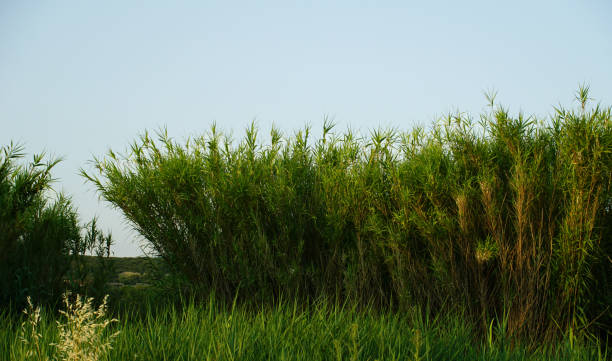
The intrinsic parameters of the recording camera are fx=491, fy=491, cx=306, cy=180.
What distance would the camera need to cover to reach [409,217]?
5.29 meters

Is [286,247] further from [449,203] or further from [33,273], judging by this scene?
[33,273]

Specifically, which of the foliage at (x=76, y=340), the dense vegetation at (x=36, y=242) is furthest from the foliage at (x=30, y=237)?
the foliage at (x=76, y=340)

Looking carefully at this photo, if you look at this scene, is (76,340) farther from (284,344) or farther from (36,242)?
(36,242)

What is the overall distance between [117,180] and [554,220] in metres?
5.12

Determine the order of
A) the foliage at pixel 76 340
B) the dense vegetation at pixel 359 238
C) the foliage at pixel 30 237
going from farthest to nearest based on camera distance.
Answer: the foliage at pixel 30 237 → the dense vegetation at pixel 359 238 → the foliage at pixel 76 340

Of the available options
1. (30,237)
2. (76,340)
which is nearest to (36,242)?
(30,237)

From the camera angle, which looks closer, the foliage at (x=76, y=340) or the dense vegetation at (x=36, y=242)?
the foliage at (x=76, y=340)

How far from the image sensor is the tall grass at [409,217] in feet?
16.2

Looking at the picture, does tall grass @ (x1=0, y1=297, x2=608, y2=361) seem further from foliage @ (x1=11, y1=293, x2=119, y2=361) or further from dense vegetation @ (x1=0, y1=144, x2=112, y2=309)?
dense vegetation @ (x1=0, y1=144, x2=112, y2=309)

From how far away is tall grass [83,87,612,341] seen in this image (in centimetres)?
494

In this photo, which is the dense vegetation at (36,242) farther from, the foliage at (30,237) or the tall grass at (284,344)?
the tall grass at (284,344)

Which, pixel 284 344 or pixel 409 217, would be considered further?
pixel 409 217

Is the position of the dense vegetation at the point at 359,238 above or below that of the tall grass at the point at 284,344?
above

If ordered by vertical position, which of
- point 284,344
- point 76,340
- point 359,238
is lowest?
point 284,344
